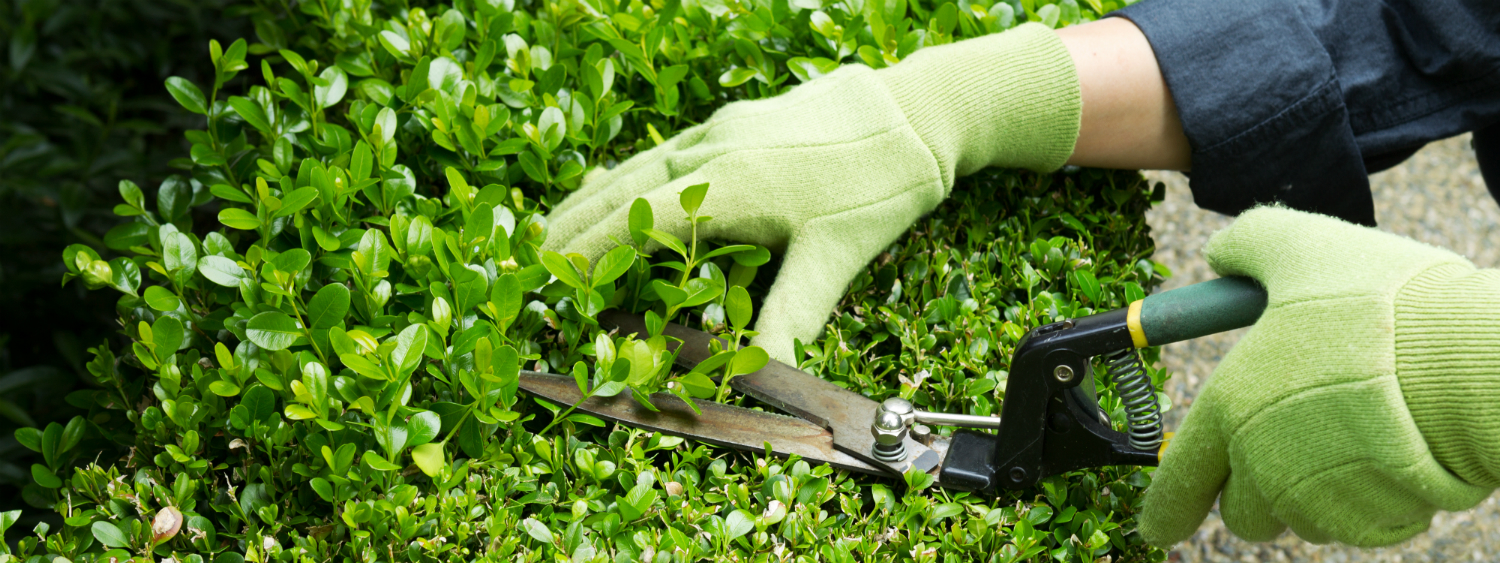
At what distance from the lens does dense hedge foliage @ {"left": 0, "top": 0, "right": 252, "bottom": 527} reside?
2.06m

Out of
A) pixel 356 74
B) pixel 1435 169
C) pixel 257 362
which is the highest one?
pixel 356 74

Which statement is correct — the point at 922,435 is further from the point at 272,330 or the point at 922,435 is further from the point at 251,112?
the point at 251,112

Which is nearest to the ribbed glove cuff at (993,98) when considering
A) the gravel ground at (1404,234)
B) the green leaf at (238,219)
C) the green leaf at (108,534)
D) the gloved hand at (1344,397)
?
the gloved hand at (1344,397)

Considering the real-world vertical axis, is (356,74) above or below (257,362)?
above

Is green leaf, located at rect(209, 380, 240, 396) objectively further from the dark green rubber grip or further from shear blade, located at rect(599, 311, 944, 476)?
the dark green rubber grip

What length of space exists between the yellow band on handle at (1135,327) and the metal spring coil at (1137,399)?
46mm

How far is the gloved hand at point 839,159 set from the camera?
1.18m

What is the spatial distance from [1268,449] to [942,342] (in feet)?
1.24

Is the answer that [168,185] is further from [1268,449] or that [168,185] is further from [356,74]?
[1268,449]

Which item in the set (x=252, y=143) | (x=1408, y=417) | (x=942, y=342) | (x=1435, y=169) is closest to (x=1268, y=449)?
(x=1408, y=417)

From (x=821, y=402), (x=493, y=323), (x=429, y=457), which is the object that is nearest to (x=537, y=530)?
(x=429, y=457)

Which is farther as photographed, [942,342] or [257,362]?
[942,342]

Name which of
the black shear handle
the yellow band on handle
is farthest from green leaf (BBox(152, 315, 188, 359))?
the yellow band on handle

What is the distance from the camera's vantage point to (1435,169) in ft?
9.37
